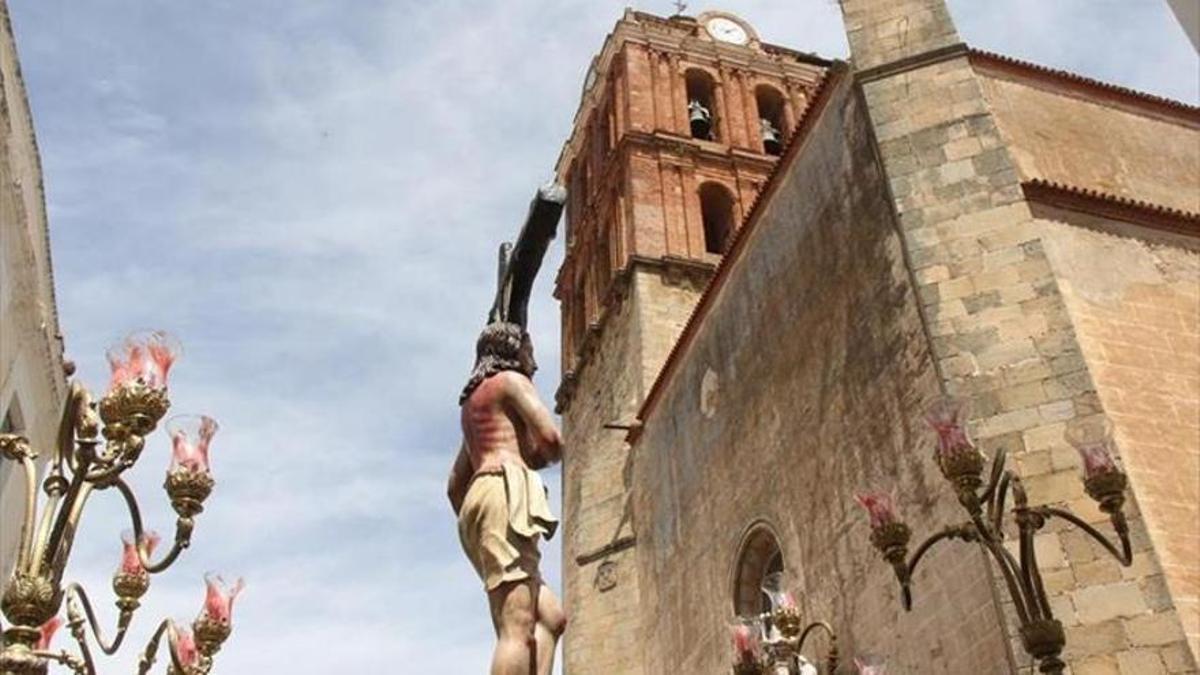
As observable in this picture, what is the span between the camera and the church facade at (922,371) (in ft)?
27.0

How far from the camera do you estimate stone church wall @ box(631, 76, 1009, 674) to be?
9297mm

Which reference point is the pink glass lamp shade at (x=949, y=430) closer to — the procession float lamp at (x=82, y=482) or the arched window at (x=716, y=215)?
the procession float lamp at (x=82, y=482)

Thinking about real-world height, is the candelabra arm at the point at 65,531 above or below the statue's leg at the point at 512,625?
above

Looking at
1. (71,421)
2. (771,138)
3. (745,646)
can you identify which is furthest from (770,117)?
(71,421)

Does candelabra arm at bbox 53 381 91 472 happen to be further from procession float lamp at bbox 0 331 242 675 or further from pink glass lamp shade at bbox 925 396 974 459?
pink glass lamp shade at bbox 925 396 974 459

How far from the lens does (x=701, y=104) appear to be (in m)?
28.2

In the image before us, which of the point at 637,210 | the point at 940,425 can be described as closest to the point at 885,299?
the point at 940,425

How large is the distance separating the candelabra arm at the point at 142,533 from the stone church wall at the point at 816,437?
5.71m

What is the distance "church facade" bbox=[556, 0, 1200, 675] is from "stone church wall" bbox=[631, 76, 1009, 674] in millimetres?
35

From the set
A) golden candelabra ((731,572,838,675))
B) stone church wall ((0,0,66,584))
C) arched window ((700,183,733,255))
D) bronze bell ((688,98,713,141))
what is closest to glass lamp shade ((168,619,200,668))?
golden candelabra ((731,572,838,675))

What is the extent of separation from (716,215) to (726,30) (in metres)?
8.65

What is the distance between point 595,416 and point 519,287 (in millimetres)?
16302

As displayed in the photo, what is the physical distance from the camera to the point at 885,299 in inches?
405

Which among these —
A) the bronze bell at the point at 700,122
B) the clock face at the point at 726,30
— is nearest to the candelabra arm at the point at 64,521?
the bronze bell at the point at 700,122
